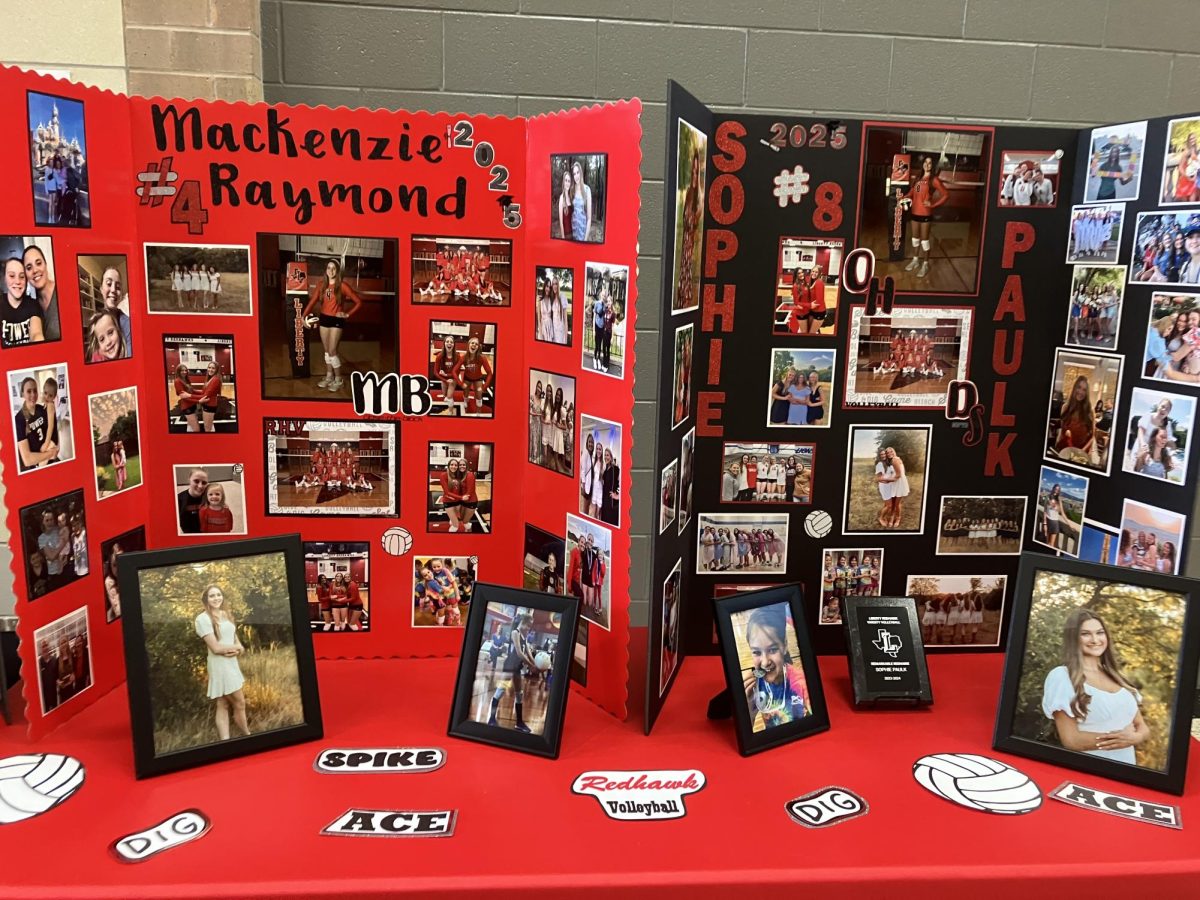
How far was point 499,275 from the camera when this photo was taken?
5.58ft

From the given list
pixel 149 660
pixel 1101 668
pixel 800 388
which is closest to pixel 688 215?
pixel 800 388

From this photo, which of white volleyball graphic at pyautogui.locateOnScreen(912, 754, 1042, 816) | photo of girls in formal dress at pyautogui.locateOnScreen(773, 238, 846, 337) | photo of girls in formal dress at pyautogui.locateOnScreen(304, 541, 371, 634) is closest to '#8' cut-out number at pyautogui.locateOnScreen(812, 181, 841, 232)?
photo of girls in formal dress at pyautogui.locateOnScreen(773, 238, 846, 337)

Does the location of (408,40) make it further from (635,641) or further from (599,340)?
(635,641)

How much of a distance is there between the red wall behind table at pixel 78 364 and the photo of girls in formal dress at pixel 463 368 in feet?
1.71

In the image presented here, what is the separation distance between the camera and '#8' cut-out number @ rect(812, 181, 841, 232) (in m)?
1.69

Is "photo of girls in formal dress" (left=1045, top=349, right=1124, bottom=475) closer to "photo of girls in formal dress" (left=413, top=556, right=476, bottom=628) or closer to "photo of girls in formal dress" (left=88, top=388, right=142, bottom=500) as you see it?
"photo of girls in formal dress" (left=413, top=556, right=476, bottom=628)

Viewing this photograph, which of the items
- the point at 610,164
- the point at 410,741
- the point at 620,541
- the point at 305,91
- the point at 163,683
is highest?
the point at 305,91

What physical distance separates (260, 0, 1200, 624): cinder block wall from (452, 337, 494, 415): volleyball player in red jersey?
683mm

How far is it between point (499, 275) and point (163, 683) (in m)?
0.89

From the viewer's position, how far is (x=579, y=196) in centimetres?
153

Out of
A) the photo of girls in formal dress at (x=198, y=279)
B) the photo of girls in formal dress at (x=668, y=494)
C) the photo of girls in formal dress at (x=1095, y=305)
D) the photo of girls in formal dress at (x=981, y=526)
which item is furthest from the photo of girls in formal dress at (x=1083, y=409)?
the photo of girls in formal dress at (x=198, y=279)

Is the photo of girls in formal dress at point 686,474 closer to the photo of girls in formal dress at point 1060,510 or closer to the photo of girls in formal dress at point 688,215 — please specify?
the photo of girls in formal dress at point 688,215

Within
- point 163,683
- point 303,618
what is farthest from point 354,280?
point 163,683

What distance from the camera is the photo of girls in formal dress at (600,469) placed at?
1534 mm
